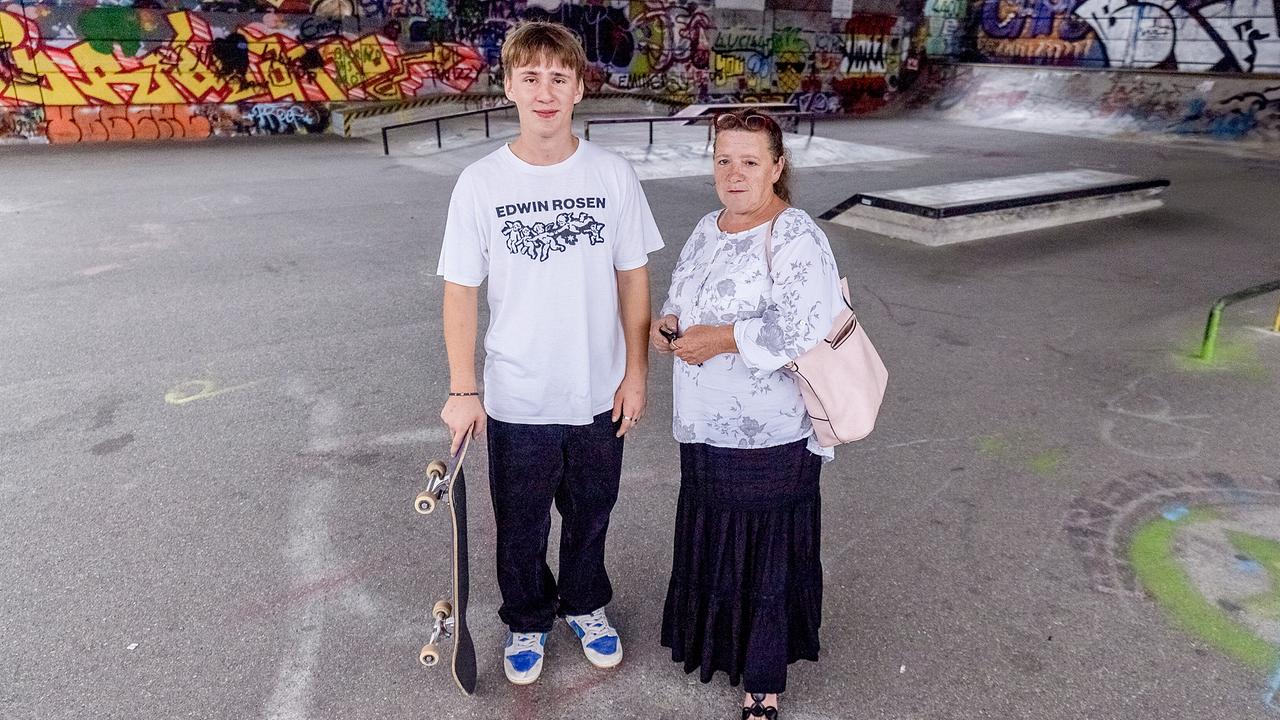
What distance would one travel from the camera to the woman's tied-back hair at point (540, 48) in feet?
6.80

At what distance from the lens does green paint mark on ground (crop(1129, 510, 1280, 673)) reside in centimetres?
276

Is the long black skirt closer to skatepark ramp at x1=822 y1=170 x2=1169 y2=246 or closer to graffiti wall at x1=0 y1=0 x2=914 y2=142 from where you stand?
skatepark ramp at x1=822 y1=170 x2=1169 y2=246

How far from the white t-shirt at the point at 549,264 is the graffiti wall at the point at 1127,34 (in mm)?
22153

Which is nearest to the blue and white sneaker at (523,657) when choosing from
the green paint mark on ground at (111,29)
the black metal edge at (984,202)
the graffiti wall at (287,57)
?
the black metal edge at (984,202)

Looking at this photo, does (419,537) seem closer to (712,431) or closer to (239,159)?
(712,431)

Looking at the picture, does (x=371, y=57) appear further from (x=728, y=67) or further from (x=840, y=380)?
(x=840, y=380)

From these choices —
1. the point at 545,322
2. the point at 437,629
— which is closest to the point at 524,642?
the point at 437,629

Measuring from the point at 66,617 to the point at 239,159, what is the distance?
1215 centimetres

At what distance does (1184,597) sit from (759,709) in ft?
5.87

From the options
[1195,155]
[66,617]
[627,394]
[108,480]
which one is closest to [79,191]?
[108,480]

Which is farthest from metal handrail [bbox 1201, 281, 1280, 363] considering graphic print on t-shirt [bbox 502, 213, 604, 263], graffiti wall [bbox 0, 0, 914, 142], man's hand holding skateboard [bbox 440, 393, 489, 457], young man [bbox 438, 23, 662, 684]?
graffiti wall [bbox 0, 0, 914, 142]

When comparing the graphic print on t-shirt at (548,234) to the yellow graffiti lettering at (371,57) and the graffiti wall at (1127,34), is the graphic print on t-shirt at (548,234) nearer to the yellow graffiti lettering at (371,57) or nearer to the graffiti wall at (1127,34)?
the yellow graffiti lettering at (371,57)

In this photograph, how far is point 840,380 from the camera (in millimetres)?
2150

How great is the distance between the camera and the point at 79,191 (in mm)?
10359
